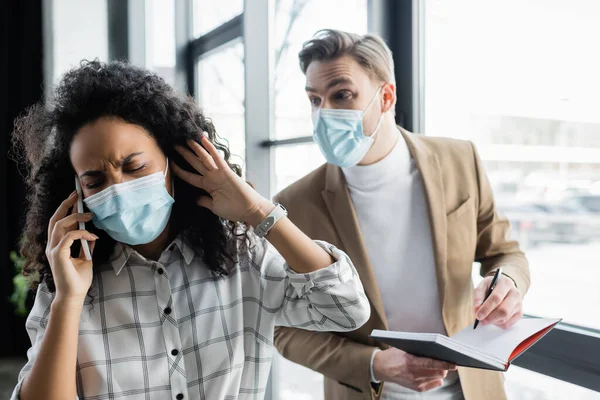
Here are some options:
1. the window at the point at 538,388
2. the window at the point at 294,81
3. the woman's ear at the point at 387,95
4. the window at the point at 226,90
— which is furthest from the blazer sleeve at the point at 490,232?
the window at the point at 226,90

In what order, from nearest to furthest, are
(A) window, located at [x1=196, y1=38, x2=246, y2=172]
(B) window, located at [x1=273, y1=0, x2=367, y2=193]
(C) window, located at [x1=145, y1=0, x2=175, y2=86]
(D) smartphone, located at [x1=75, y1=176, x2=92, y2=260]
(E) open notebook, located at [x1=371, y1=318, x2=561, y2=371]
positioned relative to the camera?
(E) open notebook, located at [x1=371, y1=318, x2=561, y2=371] < (D) smartphone, located at [x1=75, y1=176, x2=92, y2=260] < (B) window, located at [x1=273, y1=0, x2=367, y2=193] < (A) window, located at [x1=196, y1=38, x2=246, y2=172] < (C) window, located at [x1=145, y1=0, x2=175, y2=86]

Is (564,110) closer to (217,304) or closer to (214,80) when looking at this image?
(217,304)

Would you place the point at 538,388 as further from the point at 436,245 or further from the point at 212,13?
the point at 212,13

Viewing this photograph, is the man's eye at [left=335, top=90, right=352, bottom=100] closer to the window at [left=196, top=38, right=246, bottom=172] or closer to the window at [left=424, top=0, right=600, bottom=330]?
the window at [left=424, top=0, right=600, bottom=330]

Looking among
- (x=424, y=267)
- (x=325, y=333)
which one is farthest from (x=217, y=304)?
(x=424, y=267)

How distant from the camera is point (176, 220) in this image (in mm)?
1342

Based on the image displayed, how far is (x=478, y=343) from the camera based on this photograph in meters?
1.18

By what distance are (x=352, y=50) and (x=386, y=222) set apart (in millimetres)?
504

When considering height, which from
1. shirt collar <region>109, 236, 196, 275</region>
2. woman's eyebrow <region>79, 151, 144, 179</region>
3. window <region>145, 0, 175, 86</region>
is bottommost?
shirt collar <region>109, 236, 196, 275</region>

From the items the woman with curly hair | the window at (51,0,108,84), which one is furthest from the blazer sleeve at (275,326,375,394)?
the window at (51,0,108,84)

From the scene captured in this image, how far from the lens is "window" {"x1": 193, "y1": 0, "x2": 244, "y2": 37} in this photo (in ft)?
11.1

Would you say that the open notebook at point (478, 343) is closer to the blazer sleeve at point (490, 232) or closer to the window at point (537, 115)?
the blazer sleeve at point (490, 232)

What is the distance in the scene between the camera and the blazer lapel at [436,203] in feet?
4.70

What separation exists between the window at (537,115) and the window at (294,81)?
77 cm
